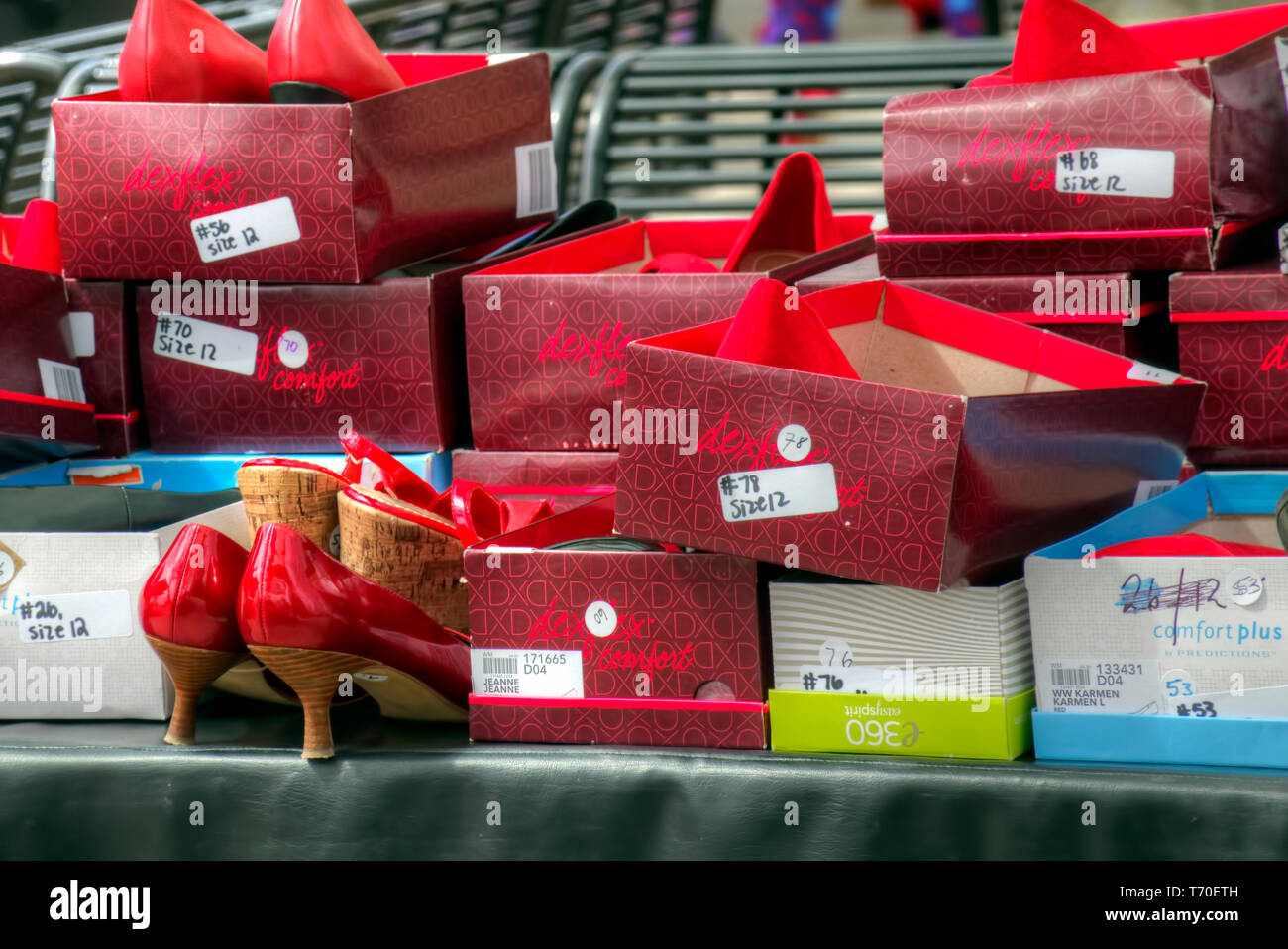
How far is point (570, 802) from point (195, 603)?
0.38 meters

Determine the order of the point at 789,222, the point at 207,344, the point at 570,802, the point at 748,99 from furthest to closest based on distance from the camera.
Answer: the point at 748,99
the point at 789,222
the point at 207,344
the point at 570,802

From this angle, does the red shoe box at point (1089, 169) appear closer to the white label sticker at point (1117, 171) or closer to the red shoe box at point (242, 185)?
the white label sticker at point (1117, 171)

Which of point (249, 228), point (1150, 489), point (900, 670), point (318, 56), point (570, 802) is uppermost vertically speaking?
point (318, 56)

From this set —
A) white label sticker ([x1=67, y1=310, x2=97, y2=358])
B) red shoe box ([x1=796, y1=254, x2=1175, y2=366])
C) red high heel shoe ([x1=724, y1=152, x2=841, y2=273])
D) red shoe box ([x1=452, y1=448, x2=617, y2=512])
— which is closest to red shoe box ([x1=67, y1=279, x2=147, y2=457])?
white label sticker ([x1=67, y1=310, x2=97, y2=358])

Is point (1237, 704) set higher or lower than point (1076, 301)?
lower

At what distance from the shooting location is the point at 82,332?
1671mm

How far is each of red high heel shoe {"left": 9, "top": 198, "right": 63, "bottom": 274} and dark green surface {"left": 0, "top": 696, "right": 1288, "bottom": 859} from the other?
2.09ft

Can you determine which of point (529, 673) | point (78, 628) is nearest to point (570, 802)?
point (529, 673)

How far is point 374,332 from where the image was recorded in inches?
63.4

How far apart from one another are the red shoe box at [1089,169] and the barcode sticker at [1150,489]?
21cm

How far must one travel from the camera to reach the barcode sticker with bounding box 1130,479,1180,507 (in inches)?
53.6

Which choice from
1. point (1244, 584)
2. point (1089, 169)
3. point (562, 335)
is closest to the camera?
point (1244, 584)

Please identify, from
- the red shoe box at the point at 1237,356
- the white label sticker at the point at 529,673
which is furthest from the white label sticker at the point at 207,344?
the red shoe box at the point at 1237,356

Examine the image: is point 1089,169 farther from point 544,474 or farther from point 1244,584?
point 544,474
